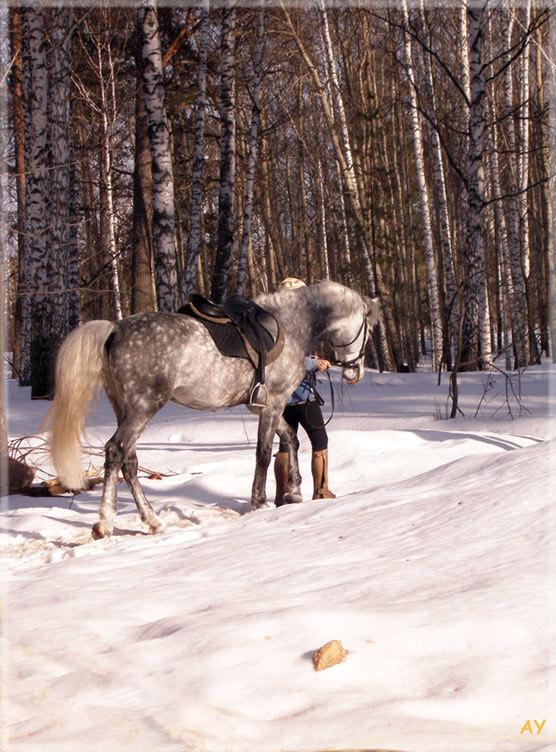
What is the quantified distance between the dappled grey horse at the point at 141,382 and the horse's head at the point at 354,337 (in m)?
0.50

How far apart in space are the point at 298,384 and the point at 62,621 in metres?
3.34

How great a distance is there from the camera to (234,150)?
15195 millimetres

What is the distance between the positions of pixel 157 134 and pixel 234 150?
4727mm

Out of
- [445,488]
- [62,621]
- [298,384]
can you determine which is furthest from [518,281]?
[62,621]

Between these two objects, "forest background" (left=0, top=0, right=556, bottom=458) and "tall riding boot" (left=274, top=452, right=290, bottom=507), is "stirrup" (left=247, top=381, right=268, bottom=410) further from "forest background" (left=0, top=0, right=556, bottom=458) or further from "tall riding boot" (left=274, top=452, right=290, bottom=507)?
"forest background" (left=0, top=0, right=556, bottom=458)

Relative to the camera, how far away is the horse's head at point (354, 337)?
6.20 meters

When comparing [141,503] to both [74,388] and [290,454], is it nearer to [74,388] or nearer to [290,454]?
[74,388]

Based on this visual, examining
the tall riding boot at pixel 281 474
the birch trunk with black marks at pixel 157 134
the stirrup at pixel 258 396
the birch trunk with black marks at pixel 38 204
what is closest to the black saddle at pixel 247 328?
the stirrup at pixel 258 396

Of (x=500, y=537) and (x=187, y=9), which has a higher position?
(x=187, y=9)

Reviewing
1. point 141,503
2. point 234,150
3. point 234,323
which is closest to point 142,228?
point 234,150

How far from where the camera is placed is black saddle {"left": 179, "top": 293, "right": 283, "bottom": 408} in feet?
18.2

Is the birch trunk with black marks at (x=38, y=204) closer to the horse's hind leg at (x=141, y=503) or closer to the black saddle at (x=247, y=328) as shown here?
the black saddle at (x=247, y=328)

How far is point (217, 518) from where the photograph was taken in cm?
573

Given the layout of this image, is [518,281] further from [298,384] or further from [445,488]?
[445,488]
